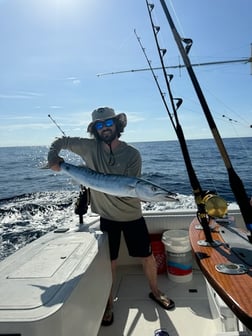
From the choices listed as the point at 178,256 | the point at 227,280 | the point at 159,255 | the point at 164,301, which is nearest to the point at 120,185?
the point at 227,280

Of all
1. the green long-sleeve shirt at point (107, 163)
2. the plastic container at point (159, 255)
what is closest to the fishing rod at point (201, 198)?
the green long-sleeve shirt at point (107, 163)

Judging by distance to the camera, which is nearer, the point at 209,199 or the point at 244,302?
the point at 244,302

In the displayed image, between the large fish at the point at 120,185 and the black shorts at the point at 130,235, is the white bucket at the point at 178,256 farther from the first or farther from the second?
the large fish at the point at 120,185

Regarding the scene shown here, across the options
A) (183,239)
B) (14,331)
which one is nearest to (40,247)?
(14,331)

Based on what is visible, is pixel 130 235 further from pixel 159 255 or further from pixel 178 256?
pixel 159 255

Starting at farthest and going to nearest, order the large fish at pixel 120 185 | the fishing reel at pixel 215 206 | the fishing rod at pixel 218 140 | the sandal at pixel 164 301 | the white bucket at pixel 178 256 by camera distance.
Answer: the white bucket at pixel 178 256, the sandal at pixel 164 301, the large fish at pixel 120 185, the fishing reel at pixel 215 206, the fishing rod at pixel 218 140

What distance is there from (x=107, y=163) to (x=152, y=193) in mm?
653

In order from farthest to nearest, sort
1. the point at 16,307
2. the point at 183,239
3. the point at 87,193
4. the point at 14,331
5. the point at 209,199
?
1. the point at 183,239
2. the point at 87,193
3. the point at 209,199
4. the point at 16,307
5. the point at 14,331

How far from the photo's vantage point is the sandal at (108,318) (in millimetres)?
2399

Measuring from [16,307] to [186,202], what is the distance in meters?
7.04

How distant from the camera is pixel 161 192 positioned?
1804 mm

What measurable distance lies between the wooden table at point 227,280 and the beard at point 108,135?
3.31ft

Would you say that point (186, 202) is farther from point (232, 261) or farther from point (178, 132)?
point (232, 261)

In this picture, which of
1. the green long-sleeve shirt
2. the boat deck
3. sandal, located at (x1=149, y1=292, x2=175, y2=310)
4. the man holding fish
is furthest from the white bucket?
the green long-sleeve shirt
